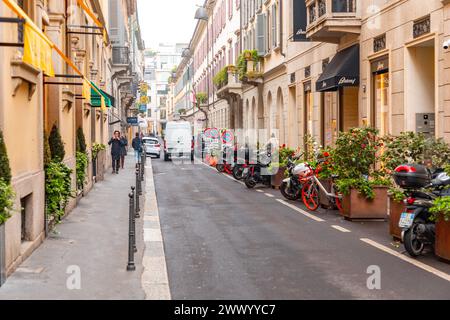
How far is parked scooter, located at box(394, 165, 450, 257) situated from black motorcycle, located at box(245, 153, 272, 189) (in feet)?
37.7

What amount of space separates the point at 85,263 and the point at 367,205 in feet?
21.1

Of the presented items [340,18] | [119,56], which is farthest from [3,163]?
[119,56]

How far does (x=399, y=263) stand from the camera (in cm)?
876

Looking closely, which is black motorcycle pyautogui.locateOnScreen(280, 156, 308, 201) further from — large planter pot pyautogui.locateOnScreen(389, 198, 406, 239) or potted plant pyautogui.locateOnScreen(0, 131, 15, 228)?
potted plant pyautogui.locateOnScreen(0, 131, 15, 228)

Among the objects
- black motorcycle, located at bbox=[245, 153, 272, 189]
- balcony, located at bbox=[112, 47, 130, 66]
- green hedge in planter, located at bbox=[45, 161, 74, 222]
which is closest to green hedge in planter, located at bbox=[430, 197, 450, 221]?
green hedge in planter, located at bbox=[45, 161, 74, 222]

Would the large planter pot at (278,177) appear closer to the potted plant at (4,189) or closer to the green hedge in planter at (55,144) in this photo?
the green hedge in planter at (55,144)

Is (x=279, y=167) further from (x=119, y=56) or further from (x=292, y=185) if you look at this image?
(x=119, y=56)

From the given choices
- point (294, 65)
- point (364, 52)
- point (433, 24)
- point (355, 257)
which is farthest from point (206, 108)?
point (355, 257)

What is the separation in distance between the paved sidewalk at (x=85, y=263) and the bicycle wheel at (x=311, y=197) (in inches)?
163

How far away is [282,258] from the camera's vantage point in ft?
30.1

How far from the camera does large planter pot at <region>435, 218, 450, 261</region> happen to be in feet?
28.0

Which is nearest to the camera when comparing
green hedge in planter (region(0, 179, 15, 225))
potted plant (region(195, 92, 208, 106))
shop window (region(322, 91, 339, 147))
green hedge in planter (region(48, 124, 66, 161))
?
green hedge in planter (region(0, 179, 15, 225))
